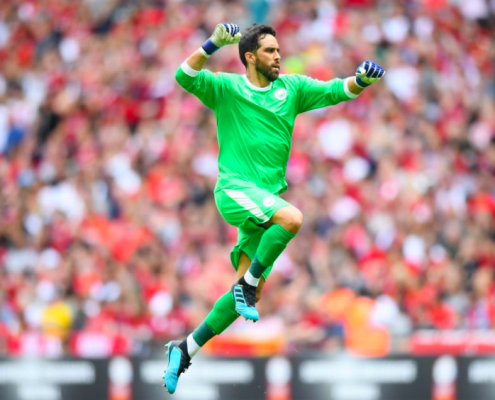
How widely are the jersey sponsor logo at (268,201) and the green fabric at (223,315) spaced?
3.21 feet

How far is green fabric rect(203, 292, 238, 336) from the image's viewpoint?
979cm

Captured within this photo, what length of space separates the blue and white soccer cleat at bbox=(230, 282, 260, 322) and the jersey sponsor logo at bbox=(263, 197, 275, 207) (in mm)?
698

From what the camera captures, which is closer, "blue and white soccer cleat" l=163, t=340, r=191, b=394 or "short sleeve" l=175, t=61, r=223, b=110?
"short sleeve" l=175, t=61, r=223, b=110

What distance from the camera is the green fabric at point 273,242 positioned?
9.13 m

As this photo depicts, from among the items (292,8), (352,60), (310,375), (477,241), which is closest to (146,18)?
(292,8)

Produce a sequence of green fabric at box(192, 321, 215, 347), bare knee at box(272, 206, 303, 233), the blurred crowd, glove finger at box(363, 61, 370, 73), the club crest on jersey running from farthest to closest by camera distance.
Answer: the blurred crowd
green fabric at box(192, 321, 215, 347)
the club crest on jersey
glove finger at box(363, 61, 370, 73)
bare knee at box(272, 206, 303, 233)

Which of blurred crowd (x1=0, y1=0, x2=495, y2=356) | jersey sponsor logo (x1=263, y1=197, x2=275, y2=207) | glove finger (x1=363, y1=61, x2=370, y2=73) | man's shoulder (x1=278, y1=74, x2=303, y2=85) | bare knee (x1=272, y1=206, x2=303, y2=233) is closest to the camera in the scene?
bare knee (x1=272, y1=206, x2=303, y2=233)

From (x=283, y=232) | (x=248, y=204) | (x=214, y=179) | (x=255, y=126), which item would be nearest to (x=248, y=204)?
(x=248, y=204)

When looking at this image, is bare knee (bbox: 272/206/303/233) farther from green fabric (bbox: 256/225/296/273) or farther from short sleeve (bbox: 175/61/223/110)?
short sleeve (bbox: 175/61/223/110)

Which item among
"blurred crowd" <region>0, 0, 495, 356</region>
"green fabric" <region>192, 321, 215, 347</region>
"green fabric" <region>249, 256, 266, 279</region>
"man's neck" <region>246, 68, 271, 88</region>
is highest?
"blurred crowd" <region>0, 0, 495, 356</region>

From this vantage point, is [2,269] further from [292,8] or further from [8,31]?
[292,8]

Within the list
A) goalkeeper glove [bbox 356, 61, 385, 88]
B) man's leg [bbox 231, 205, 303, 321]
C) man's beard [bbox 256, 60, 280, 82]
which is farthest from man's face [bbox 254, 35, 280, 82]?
man's leg [bbox 231, 205, 303, 321]

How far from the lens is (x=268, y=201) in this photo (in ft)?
30.3

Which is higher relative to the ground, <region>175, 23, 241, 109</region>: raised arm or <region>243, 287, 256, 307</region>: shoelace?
<region>175, 23, 241, 109</region>: raised arm
